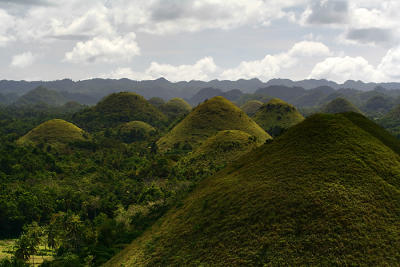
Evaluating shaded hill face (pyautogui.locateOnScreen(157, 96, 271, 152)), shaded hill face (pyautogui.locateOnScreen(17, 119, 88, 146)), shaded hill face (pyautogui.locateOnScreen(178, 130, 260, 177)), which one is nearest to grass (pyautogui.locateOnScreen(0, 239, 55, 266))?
shaded hill face (pyautogui.locateOnScreen(178, 130, 260, 177))

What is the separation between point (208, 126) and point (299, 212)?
12452 centimetres

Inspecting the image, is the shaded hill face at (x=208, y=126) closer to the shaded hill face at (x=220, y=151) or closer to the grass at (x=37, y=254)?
the shaded hill face at (x=220, y=151)

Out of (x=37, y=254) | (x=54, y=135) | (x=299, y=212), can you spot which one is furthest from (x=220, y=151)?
(x=54, y=135)

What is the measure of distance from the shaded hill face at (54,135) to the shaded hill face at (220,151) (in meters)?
99.3

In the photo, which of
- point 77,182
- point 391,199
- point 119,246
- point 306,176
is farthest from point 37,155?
point 391,199

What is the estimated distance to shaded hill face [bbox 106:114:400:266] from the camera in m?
30.4

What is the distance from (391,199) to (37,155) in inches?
4796

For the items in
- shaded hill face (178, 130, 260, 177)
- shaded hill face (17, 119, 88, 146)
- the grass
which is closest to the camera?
the grass

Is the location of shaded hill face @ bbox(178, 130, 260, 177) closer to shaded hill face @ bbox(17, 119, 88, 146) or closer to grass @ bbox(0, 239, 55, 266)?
grass @ bbox(0, 239, 55, 266)

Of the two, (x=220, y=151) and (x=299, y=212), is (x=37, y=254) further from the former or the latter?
(x=220, y=151)

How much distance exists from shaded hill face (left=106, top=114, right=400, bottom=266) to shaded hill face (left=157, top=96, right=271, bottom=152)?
96.6 m

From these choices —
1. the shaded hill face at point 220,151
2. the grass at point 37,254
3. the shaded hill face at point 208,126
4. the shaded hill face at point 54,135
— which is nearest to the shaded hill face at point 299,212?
the grass at point 37,254

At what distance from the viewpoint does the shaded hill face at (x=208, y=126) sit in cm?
14975

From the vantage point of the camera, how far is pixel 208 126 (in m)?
158
